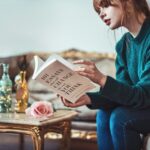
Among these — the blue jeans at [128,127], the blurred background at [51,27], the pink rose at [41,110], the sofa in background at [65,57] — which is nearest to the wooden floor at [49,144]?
the sofa in background at [65,57]

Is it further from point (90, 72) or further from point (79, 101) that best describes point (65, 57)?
point (90, 72)

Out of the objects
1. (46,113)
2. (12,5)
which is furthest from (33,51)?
(46,113)

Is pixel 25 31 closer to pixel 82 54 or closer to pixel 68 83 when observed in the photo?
pixel 82 54

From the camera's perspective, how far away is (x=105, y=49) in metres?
3.17

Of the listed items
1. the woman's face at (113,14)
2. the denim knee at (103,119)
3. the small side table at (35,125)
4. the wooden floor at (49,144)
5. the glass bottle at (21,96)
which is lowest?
the wooden floor at (49,144)

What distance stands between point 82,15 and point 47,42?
0.38m

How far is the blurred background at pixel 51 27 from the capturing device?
321 cm

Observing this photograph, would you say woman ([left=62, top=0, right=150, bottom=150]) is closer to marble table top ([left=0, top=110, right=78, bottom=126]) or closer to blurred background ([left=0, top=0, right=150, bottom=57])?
marble table top ([left=0, top=110, right=78, bottom=126])

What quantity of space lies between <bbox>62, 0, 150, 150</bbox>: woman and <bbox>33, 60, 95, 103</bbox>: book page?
0.05 meters

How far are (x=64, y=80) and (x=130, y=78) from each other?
39cm

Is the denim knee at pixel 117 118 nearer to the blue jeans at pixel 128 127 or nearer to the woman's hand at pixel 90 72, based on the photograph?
the blue jeans at pixel 128 127

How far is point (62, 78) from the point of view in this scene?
141 cm

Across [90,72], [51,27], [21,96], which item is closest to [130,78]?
[90,72]

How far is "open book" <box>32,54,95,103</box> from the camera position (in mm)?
1376
